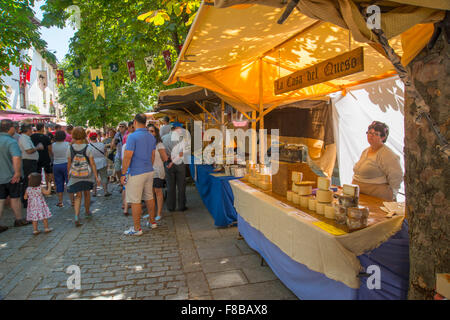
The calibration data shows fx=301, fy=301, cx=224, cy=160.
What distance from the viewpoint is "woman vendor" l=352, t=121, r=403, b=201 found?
138 inches

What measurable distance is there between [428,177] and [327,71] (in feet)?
6.23

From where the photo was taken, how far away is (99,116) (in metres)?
20.0

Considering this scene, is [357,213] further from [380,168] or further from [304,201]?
[380,168]

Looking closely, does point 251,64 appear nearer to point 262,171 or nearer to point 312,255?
point 262,171

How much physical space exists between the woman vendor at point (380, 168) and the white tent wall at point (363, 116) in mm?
1827

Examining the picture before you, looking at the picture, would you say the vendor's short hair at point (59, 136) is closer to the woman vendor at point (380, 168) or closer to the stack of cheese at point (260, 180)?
the stack of cheese at point (260, 180)

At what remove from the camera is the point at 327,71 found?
3.35 m

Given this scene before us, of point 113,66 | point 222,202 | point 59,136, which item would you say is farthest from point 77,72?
point 222,202

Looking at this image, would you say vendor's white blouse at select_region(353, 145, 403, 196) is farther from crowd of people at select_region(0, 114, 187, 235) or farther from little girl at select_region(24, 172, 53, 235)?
little girl at select_region(24, 172, 53, 235)

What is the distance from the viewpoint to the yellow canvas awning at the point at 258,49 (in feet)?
9.00

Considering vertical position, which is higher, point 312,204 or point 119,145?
point 119,145

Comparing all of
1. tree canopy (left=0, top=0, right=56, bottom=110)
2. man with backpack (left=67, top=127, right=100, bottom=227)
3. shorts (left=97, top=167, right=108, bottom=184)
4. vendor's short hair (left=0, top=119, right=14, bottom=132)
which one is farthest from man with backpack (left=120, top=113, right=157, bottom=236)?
tree canopy (left=0, top=0, right=56, bottom=110)

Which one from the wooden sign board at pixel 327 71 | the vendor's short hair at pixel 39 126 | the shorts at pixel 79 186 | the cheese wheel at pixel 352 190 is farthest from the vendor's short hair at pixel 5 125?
the cheese wheel at pixel 352 190

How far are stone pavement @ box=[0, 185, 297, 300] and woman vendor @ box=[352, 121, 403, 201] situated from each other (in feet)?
5.31
